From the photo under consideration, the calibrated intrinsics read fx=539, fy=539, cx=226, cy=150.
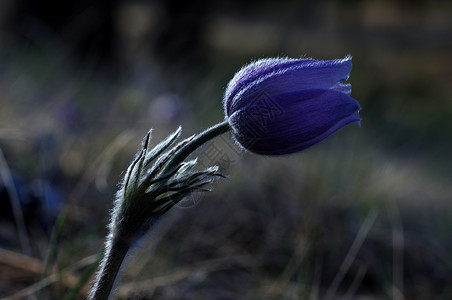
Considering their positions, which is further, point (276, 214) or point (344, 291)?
point (276, 214)

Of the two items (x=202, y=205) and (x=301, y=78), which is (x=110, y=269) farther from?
(x=202, y=205)

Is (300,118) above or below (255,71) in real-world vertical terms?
below

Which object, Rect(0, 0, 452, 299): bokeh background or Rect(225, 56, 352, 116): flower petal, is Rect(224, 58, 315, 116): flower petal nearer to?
Rect(225, 56, 352, 116): flower petal

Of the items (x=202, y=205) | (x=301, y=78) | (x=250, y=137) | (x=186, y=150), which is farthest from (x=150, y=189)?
(x=202, y=205)

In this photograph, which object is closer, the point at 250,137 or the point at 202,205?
the point at 250,137

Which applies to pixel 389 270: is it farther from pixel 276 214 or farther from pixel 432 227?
pixel 432 227

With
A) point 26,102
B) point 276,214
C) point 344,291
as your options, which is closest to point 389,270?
point 344,291
